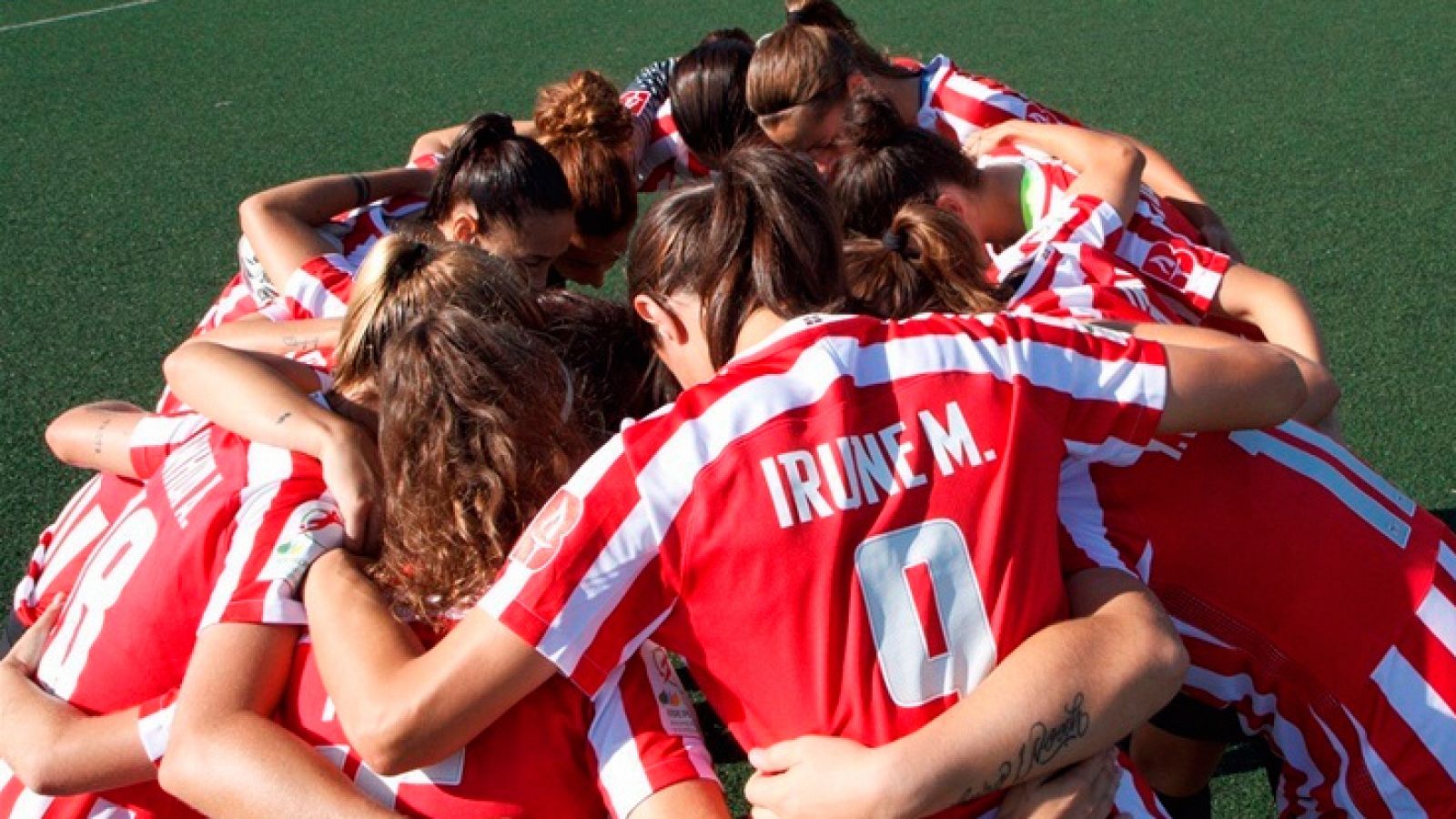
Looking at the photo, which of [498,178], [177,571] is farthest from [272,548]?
[498,178]

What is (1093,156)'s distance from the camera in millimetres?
3035

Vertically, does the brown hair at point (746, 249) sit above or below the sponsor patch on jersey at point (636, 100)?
above

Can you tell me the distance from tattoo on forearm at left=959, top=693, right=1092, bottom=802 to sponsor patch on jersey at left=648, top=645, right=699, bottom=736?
1.22 feet

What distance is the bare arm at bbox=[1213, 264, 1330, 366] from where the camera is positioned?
273cm

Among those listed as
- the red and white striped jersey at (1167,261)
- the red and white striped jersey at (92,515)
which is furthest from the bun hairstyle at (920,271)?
the red and white striped jersey at (92,515)

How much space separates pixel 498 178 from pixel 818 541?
1.61 meters

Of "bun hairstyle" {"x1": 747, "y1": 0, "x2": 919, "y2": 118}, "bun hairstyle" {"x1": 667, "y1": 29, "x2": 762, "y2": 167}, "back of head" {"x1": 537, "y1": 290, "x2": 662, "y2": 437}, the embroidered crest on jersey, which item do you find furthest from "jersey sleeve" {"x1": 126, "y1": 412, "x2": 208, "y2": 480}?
"bun hairstyle" {"x1": 667, "y1": 29, "x2": 762, "y2": 167}

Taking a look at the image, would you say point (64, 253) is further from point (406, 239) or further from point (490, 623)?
point (490, 623)

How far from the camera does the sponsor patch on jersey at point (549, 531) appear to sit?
1651 millimetres

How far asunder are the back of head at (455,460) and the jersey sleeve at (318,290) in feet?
3.45

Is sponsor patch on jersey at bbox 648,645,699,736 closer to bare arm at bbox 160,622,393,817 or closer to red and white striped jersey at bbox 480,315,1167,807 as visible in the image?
red and white striped jersey at bbox 480,315,1167,807

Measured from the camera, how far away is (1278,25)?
26.6 feet

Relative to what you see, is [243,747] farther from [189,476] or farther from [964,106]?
[964,106]

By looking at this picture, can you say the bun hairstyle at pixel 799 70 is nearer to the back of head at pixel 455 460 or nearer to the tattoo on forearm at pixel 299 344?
the tattoo on forearm at pixel 299 344
